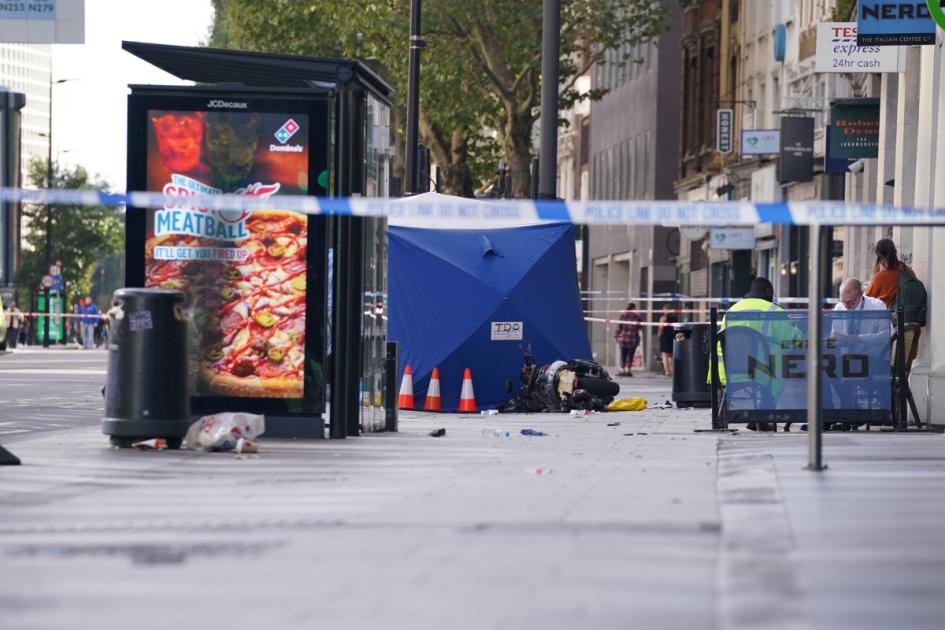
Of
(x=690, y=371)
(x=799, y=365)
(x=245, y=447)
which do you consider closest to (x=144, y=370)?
(x=245, y=447)

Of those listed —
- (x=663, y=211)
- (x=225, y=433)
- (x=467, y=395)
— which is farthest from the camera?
(x=467, y=395)

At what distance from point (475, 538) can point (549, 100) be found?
18485mm

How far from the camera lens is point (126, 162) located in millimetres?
17203

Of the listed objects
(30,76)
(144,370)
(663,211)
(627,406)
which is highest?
(30,76)

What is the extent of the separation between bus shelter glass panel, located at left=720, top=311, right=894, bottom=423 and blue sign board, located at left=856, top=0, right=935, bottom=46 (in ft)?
14.0

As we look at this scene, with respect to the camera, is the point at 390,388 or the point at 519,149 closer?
the point at 390,388

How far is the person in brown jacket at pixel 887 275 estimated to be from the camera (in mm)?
20984

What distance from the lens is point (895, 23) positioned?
21641 mm

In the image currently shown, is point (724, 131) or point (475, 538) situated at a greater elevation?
point (724, 131)

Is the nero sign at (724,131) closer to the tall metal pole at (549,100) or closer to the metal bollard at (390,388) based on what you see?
the tall metal pole at (549,100)

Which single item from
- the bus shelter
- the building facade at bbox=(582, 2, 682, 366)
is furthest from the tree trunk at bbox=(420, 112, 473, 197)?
the bus shelter

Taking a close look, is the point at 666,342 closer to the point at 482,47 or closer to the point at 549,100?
the point at 482,47

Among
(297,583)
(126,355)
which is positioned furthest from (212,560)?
(126,355)

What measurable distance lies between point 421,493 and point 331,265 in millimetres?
6113
